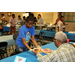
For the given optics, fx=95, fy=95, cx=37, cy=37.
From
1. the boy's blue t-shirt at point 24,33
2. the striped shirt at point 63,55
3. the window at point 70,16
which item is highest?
the window at point 70,16

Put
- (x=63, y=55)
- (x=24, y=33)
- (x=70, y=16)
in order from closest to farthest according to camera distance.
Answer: (x=63, y=55) < (x=24, y=33) < (x=70, y=16)

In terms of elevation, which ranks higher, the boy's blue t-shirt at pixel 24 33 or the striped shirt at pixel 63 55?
the boy's blue t-shirt at pixel 24 33

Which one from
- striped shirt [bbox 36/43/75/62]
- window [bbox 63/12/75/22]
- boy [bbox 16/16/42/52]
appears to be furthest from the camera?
window [bbox 63/12/75/22]

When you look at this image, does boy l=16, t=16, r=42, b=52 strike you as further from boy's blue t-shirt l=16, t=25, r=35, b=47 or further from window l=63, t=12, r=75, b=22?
window l=63, t=12, r=75, b=22

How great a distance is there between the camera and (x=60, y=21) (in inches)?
171

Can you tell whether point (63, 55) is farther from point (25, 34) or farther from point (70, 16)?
point (70, 16)

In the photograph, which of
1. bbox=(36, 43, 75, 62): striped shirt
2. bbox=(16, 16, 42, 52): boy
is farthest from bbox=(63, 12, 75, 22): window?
bbox=(36, 43, 75, 62): striped shirt

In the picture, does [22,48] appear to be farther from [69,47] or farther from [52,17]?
[52,17]

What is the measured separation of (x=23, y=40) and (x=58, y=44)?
752 mm

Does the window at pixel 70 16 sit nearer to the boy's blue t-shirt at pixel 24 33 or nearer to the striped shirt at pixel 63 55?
the boy's blue t-shirt at pixel 24 33

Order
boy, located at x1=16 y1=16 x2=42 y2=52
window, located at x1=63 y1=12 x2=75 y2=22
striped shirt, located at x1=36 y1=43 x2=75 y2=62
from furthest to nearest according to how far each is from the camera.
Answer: window, located at x1=63 y1=12 x2=75 y2=22 → boy, located at x1=16 y1=16 x2=42 y2=52 → striped shirt, located at x1=36 y1=43 x2=75 y2=62

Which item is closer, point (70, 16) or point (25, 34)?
point (25, 34)

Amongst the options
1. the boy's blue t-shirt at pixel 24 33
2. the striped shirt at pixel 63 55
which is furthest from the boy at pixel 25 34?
the striped shirt at pixel 63 55

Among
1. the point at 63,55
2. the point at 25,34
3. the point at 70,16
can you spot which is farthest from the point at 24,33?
the point at 70,16
